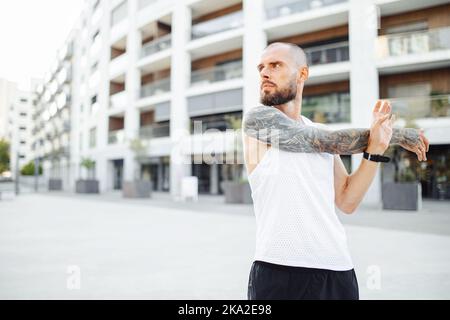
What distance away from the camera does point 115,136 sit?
80.6 ft

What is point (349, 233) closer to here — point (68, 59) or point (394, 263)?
point (394, 263)

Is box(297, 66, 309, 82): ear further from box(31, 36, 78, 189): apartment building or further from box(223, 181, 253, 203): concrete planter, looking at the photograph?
box(31, 36, 78, 189): apartment building

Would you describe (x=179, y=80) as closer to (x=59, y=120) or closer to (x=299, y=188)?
(x=299, y=188)

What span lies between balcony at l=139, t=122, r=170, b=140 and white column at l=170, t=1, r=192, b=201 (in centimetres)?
99

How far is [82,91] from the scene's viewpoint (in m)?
30.5

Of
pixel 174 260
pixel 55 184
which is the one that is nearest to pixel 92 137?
pixel 55 184

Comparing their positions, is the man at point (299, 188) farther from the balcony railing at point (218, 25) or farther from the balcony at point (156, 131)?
the balcony at point (156, 131)

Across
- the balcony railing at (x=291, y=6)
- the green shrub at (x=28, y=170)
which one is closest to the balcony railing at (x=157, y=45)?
the balcony railing at (x=291, y=6)

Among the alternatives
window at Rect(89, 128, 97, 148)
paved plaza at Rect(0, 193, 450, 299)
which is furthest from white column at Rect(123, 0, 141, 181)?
paved plaza at Rect(0, 193, 450, 299)

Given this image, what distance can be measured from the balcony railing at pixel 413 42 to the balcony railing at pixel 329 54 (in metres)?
1.63

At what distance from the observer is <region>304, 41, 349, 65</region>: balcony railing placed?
50.3 ft

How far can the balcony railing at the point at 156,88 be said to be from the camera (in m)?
21.5

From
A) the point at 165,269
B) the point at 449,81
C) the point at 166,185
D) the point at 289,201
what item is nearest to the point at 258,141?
the point at 289,201

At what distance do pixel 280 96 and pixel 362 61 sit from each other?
47.9ft
